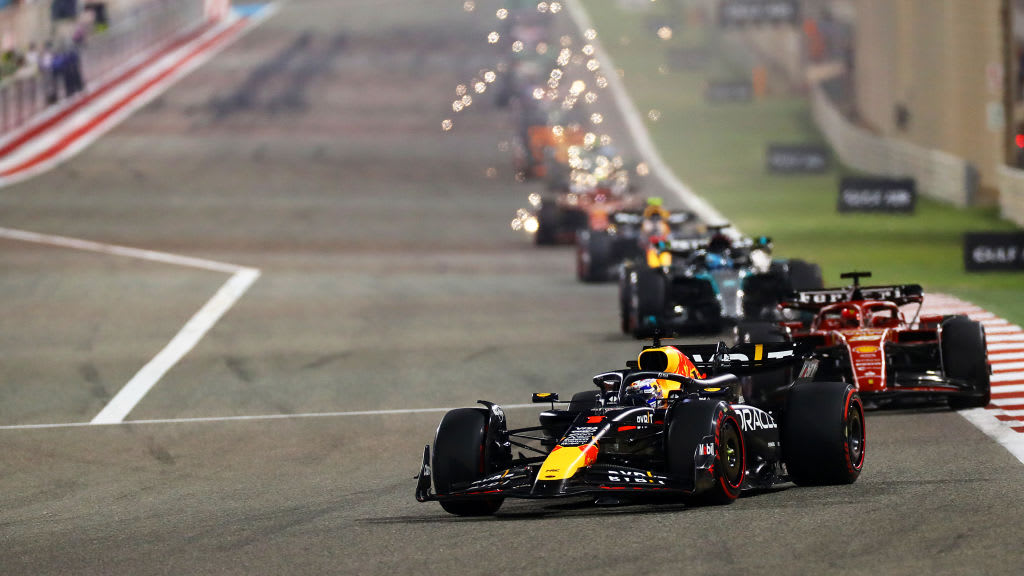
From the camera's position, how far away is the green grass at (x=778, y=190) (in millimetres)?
33812

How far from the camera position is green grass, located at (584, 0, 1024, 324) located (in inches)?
1331

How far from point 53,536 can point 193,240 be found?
2992 centimetres

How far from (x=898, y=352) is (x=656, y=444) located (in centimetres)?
624

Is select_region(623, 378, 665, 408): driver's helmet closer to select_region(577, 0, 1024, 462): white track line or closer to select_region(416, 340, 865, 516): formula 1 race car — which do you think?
select_region(416, 340, 865, 516): formula 1 race car

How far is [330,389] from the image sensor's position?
74.7ft

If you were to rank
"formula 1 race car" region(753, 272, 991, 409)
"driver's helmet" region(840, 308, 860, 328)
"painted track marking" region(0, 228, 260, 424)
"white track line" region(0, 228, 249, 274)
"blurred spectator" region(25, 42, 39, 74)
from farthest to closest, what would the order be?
"blurred spectator" region(25, 42, 39, 74)
"white track line" region(0, 228, 249, 274)
"painted track marking" region(0, 228, 260, 424)
"driver's helmet" region(840, 308, 860, 328)
"formula 1 race car" region(753, 272, 991, 409)

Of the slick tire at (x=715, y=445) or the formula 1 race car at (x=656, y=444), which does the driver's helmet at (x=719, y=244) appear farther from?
the slick tire at (x=715, y=445)

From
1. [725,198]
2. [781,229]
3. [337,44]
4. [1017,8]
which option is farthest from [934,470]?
[337,44]

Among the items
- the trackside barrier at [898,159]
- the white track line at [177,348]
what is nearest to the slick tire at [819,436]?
the white track line at [177,348]

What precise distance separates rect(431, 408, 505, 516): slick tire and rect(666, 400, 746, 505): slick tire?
142 cm

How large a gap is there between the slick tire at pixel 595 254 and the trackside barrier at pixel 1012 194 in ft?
39.1

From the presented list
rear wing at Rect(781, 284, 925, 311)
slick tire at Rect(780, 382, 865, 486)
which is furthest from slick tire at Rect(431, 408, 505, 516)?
rear wing at Rect(781, 284, 925, 311)

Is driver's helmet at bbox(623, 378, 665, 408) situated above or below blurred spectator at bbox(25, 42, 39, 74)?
below

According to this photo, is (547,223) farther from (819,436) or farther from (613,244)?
(819,436)
